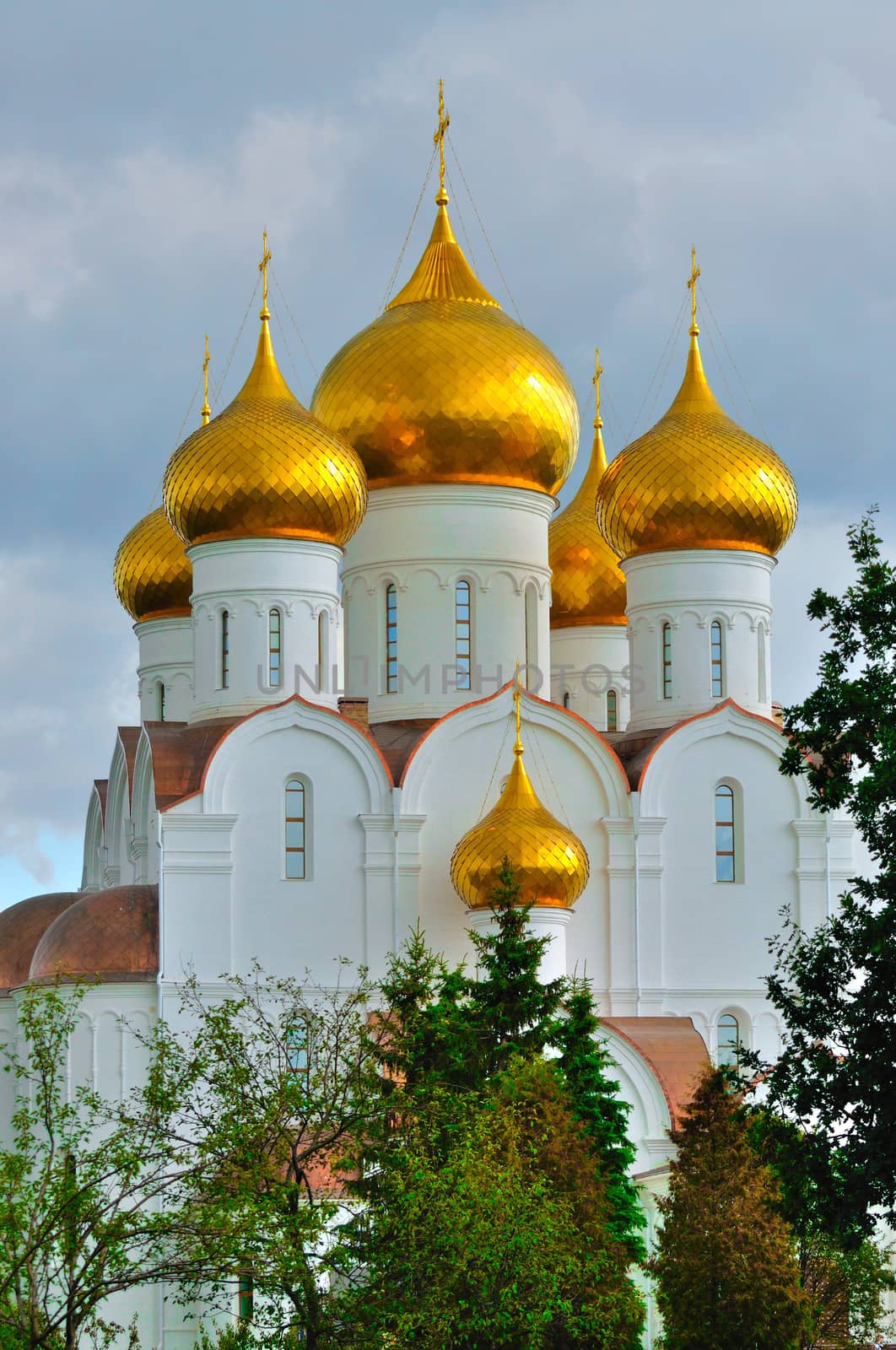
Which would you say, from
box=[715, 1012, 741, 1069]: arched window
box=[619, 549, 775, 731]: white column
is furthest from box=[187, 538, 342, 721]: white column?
box=[715, 1012, 741, 1069]: arched window

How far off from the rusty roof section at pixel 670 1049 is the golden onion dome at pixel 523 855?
125cm

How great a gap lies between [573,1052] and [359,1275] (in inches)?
98.9

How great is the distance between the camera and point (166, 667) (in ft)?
86.4

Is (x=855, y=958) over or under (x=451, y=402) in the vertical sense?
under

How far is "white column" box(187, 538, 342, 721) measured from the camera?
2241cm

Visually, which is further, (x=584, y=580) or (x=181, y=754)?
(x=584, y=580)

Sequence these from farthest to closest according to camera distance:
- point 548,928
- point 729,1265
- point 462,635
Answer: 1. point 462,635
2. point 548,928
3. point 729,1265

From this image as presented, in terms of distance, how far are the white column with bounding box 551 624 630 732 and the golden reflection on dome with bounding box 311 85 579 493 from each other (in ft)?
9.45

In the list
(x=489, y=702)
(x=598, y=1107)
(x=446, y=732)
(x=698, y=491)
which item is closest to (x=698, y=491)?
(x=698, y=491)

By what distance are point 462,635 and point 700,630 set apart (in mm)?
2299

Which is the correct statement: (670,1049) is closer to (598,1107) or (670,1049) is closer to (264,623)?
(598,1107)

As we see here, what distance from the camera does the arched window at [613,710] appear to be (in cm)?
2684

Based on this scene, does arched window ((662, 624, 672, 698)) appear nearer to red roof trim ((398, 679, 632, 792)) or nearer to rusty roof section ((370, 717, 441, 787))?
red roof trim ((398, 679, 632, 792))

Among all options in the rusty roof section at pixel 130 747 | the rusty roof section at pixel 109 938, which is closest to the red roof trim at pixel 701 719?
the rusty roof section at pixel 109 938
